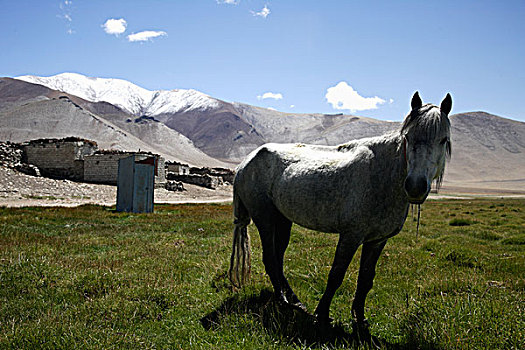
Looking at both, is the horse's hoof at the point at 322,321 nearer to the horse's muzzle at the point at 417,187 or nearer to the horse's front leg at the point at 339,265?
the horse's front leg at the point at 339,265

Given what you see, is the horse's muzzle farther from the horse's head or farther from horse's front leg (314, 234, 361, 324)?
horse's front leg (314, 234, 361, 324)

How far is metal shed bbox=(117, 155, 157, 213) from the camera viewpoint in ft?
49.4

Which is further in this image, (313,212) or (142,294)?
(142,294)

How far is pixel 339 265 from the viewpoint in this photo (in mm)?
3277

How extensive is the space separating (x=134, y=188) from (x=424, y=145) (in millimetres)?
14453

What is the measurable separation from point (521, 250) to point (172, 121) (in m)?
200

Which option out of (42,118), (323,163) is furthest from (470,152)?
(323,163)

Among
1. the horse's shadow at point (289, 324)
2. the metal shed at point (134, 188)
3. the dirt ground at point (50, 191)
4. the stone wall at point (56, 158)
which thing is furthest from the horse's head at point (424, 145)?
the stone wall at point (56, 158)

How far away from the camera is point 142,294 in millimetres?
3996

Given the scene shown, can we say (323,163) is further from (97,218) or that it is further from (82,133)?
(82,133)

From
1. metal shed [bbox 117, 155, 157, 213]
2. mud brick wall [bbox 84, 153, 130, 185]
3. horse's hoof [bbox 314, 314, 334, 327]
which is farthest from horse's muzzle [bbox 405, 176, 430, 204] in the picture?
mud brick wall [bbox 84, 153, 130, 185]

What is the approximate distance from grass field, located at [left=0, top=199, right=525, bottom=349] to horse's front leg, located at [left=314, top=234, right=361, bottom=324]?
0.19m

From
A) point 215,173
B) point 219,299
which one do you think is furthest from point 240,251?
point 215,173

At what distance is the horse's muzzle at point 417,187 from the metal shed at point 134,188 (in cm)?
1409
